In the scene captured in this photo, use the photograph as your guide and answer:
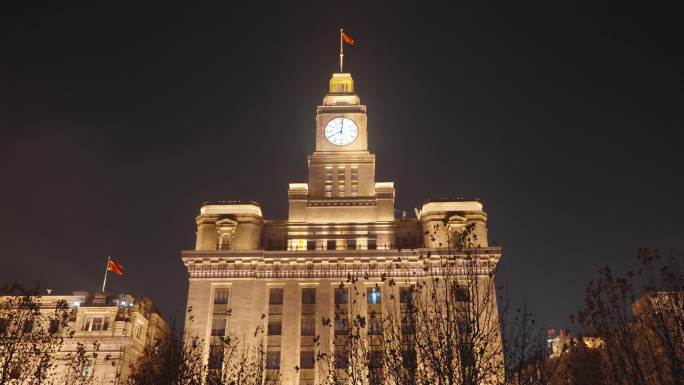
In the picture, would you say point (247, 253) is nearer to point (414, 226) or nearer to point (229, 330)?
point (229, 330)

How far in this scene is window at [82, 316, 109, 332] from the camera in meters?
77.2

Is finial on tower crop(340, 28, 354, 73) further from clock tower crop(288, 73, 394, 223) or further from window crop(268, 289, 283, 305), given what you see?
window crop(268, 289, 283, 305)

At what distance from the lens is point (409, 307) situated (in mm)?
32562

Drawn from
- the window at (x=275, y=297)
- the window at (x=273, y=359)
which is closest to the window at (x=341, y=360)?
the window at (x=273, y=359)

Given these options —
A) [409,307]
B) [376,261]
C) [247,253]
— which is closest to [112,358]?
[247,253]

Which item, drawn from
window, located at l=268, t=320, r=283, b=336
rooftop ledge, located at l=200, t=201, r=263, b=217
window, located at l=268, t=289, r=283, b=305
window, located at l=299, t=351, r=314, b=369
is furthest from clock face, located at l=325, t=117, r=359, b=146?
window, located at l=299, t=351, r=314, b=369

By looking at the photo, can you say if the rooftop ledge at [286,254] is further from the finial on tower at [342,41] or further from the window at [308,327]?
the finial on tower at [342,41]

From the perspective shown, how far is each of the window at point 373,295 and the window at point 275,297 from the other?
10.5m

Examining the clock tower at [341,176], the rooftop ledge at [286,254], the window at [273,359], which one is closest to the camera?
the window at [273,359]

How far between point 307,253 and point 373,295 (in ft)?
31.6

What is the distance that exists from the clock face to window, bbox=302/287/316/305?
24.0 metres

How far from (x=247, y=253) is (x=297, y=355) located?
Result: 1398 centimetres

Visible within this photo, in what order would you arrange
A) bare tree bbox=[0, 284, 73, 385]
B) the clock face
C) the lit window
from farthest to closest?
the clock face
the lit window
bare tree bbox=[0, 284, 73, 385]

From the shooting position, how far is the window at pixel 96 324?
77250mm
